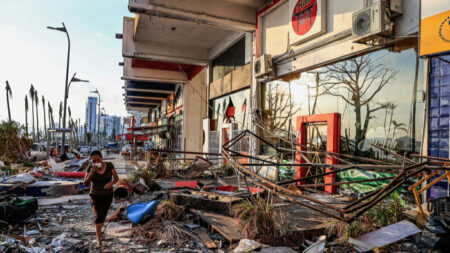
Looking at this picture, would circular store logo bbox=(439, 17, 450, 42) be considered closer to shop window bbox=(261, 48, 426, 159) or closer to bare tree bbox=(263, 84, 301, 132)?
shop window bbox=(261, 48, 426, 159)

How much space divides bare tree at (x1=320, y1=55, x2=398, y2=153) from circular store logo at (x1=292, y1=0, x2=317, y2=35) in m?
1.72

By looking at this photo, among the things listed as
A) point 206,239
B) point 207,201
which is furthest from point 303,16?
point 206,239

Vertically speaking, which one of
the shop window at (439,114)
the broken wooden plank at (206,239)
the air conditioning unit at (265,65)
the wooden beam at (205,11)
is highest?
the wooden beam at (205,11)

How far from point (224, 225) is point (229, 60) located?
12042mm

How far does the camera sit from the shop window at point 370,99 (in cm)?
631

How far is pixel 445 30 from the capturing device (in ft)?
16.9

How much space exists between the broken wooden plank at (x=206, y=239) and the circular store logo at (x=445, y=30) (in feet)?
18.6

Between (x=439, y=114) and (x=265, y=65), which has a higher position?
(x=265, y=65)

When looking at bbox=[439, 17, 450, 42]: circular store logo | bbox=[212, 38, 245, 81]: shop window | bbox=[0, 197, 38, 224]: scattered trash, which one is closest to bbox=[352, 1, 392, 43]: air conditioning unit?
bbox=[439, 17, 450, 42]: circular store logo

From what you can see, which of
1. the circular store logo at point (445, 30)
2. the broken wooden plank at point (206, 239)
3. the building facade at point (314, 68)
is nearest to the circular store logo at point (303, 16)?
the building facade at point (314, 68)

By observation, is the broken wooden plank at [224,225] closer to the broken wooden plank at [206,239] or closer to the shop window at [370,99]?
the broken wooden plank at [206,239]

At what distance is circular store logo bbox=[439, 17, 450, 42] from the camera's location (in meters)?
5.13

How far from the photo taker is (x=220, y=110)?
687 inches

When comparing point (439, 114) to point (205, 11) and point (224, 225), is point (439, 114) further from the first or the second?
point (205, 11)
